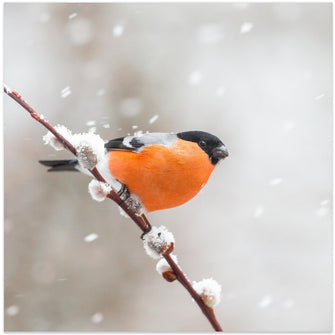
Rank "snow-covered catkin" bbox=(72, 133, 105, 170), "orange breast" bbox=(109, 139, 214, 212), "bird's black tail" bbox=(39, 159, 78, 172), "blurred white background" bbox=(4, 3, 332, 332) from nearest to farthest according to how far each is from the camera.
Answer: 1. "snow-covered catkin" bbox=(72, 133, 105, 170)
2. "orange breast" bbox=(109, 139, 214, 212)
3. "bird's black tail" bbox=(39, 159, 78, 172)
4. "blurred white background" bbox=(4, 3, 332, 332)

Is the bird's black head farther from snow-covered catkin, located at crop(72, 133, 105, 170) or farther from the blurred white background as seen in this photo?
snow-covered catkin, located at crop(72, 133, 105, 170)

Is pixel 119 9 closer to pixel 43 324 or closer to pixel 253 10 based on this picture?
pixel 253 10

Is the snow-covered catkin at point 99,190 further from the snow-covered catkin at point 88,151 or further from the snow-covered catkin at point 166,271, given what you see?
the snow-covered catkin at point 166,271

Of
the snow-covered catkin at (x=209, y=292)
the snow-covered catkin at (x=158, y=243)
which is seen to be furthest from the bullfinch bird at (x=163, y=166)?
the snow-covered catkin at (x=209, y=292)

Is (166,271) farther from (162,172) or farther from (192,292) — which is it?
(162,172)

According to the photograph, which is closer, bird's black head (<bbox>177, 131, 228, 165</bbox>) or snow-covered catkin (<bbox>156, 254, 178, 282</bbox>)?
snow-covered catkin (<bbox>156, 254, 178, 282</bbox>)

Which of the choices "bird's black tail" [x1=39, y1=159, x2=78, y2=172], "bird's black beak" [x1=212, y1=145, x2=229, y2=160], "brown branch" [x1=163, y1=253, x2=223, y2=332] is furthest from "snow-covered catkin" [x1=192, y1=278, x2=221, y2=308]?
"bird's black tail" [x1=39, y1=159, x2=78, y2=172]

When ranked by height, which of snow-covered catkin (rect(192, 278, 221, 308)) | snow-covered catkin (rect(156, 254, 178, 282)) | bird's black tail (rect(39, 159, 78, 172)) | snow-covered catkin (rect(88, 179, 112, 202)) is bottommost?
snow-covered catkin (rect(192, 278, 221, 308))

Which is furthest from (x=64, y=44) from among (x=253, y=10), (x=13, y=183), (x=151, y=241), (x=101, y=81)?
(x=151, y=241)
